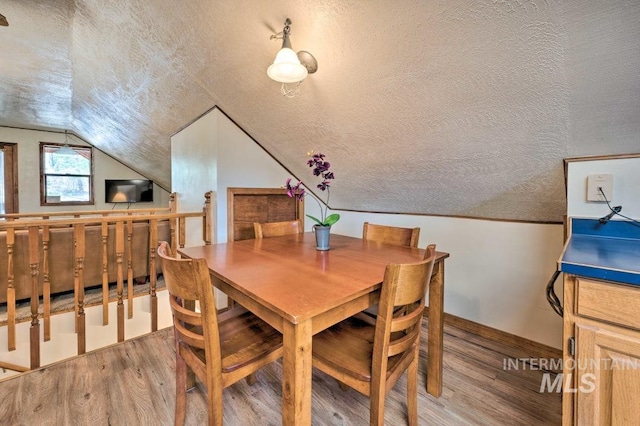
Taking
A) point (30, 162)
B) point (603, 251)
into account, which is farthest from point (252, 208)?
point (30, 162)

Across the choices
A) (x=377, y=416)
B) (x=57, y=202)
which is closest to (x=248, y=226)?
(x=377, y=416)

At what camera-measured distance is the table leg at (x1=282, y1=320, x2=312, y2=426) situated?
81 centimetres

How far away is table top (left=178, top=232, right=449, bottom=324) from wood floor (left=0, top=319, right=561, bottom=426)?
0.77 m

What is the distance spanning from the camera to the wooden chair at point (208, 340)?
38.0 inches

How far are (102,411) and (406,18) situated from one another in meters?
2.43

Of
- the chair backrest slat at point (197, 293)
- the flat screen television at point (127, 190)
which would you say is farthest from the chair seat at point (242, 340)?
the flat screen television at point (127, 190)

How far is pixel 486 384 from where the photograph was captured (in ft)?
5.22

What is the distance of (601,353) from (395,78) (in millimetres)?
1446

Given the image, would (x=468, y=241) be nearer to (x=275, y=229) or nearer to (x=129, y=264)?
(x=275, y=229)

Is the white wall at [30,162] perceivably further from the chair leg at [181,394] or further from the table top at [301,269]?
the chair leg at [181,394]

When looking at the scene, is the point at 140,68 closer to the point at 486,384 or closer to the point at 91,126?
the point at 91,126

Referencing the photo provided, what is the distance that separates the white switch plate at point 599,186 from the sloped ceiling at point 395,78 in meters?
0.13

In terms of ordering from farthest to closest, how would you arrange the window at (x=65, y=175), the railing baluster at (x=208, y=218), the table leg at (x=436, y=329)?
the window at (x=65, y=175) < the railing baluster at (x=208, y=218) < the table leg at (x=436, y=329)

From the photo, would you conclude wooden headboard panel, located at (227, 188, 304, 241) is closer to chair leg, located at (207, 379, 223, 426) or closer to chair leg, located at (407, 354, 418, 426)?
chair leg, located at (207, 379, 223, 426)
